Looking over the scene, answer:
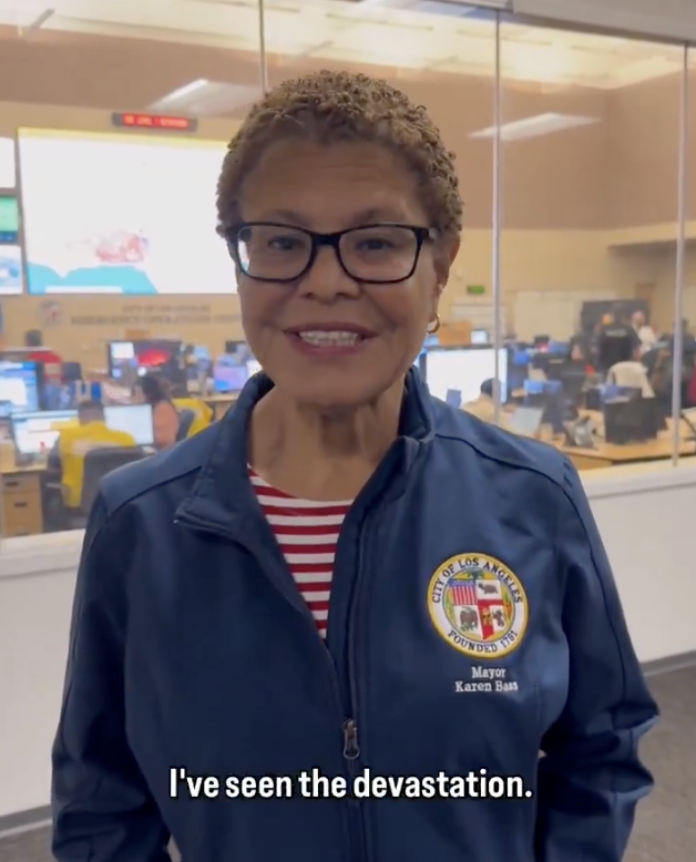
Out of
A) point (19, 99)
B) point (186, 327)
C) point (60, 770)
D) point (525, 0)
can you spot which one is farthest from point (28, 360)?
point (60, 770)

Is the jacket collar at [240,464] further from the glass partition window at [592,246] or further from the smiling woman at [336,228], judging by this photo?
the glass partition window at [592,246]

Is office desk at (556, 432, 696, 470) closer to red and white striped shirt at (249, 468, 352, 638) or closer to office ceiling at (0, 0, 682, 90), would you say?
office ceiling at (0, 0, 682, 90)

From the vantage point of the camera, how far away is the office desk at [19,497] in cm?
278

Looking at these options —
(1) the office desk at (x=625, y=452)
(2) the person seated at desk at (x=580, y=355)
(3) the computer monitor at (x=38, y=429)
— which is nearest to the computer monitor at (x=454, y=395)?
(1) the office desk at (x=625, y=452)

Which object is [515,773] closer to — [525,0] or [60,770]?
[60,770]

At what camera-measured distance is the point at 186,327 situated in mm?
3627

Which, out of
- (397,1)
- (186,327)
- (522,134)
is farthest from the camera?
(522,134)

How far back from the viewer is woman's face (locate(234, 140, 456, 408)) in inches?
31.8

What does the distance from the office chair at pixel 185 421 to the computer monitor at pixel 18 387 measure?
0.56 metres

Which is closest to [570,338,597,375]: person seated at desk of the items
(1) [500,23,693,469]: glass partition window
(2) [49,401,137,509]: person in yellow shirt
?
(1) [500,23,693,469]: glass partition window

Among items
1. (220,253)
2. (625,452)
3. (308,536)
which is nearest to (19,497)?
(220,253)

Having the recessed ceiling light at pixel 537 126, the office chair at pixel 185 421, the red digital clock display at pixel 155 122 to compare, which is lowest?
the office chair at pixel 185 421

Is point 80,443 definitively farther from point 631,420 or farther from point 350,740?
point 350,740

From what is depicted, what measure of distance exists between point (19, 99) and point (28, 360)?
0.94 meters
